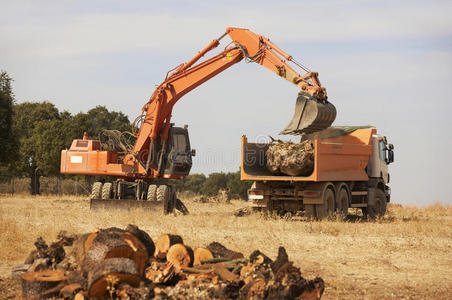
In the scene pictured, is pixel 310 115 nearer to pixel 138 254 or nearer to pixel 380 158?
pixel 380 158

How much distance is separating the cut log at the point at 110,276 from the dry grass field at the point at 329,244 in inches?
70.8

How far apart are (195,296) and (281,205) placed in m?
12.0

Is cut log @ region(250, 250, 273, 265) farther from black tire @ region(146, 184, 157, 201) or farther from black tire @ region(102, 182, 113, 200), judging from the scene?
black tire @ region(102, 182, 113, 200)

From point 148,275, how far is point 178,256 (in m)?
0.84

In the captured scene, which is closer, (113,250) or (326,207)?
(113,250)

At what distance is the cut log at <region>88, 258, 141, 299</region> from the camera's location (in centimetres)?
758

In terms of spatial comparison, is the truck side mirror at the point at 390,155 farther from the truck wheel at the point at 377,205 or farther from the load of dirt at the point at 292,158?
the load of dirt at the point at 292,158

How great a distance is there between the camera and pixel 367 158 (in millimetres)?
21688

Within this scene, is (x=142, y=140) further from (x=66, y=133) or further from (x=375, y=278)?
(x=66, y=133)

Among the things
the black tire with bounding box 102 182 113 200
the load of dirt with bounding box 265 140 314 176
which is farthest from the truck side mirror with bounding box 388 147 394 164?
the black tire with bounding box 102 182 113 200

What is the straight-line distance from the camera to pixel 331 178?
61.5 ft

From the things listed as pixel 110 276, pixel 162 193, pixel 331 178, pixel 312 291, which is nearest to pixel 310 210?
pixel 331 178

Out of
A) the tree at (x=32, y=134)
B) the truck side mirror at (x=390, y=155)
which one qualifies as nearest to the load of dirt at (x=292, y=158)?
the truck side mirror at (x=390, y=155)

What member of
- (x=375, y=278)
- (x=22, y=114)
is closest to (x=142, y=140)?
(x=375, y=278)
